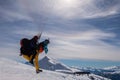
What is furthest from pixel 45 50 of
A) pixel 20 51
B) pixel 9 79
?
pixel 9 79

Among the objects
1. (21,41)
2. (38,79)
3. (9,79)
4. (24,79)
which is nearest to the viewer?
(21,41)

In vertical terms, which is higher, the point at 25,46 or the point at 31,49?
the point at 25,46

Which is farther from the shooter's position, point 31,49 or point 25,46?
point 31,49

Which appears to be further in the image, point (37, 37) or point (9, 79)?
point (9, 79)

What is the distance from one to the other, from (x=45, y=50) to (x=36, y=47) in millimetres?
674

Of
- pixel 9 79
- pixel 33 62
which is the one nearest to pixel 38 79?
pixel 9 79

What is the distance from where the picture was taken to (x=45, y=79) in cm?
2189

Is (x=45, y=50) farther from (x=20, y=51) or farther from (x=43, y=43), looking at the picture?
(x=20, y=51)

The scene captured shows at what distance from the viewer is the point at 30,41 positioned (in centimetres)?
1506

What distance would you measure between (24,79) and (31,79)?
1200 mm

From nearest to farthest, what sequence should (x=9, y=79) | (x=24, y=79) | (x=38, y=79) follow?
1. (x=9, y=79)
2. (x=24, y=79)
3. (x=38, y=79)

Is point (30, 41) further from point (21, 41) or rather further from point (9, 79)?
point (9, 79)

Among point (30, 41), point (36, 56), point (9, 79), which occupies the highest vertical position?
point (30, 41)

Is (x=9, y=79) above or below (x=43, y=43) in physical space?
below
